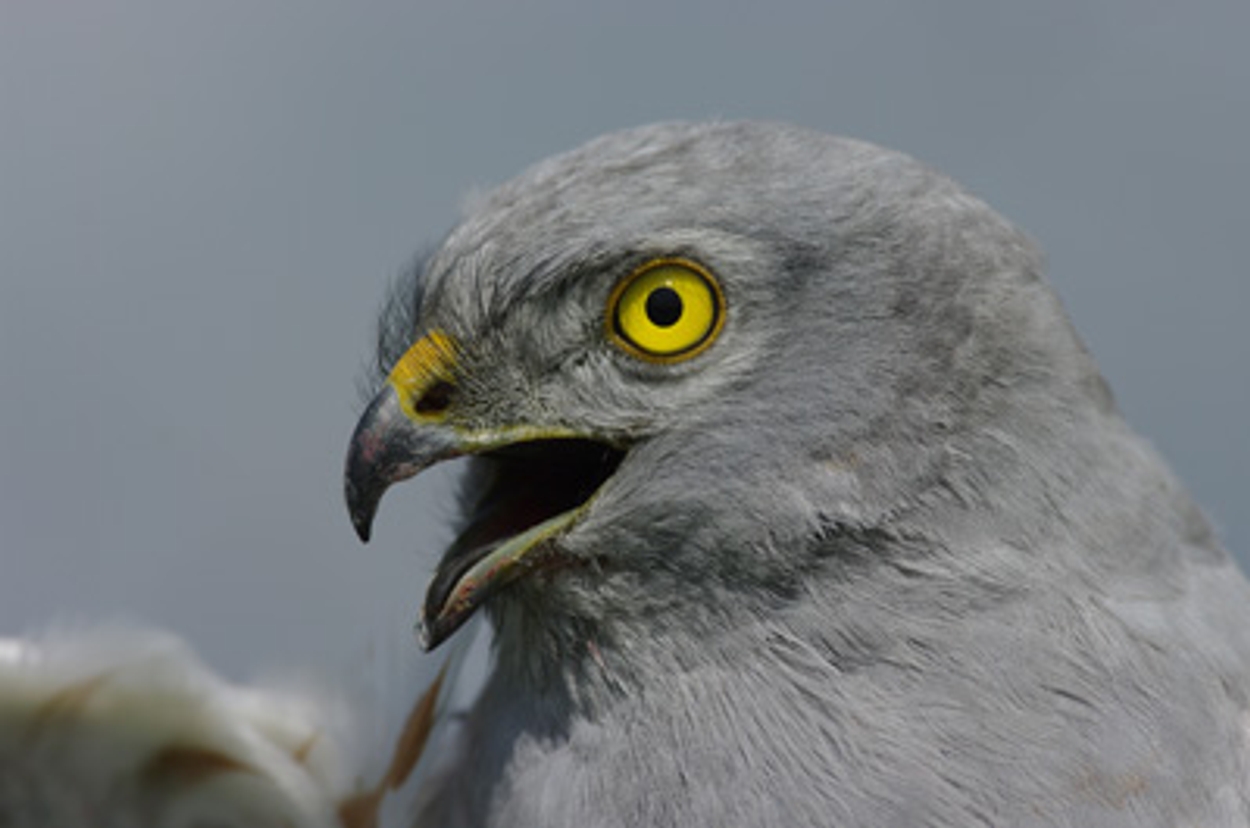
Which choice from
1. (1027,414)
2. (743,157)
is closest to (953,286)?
(1027,414)

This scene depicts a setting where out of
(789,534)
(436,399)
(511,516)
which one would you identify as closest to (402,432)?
(436,399)

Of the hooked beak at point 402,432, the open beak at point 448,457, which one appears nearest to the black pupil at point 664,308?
the open beak at point 448,457

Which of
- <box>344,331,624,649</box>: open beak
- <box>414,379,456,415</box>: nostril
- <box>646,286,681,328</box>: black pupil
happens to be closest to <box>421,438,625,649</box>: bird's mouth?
<box>344,331,624,649</box>: open beak

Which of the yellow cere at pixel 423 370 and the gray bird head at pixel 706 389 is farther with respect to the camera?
the yellow cere at pixel 423 370

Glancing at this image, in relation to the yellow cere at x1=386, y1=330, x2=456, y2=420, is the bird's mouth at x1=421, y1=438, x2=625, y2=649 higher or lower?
lower

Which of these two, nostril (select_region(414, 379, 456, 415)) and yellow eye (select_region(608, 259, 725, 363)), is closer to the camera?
yellow eye (select_region(608, 259, 725, 363))

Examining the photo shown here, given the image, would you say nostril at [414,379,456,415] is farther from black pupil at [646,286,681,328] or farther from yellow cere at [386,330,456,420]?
black pupil at [646,286,681,328]

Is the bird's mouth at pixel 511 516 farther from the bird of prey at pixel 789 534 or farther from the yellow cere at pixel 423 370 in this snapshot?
the yellow cere at pixel 423 370
